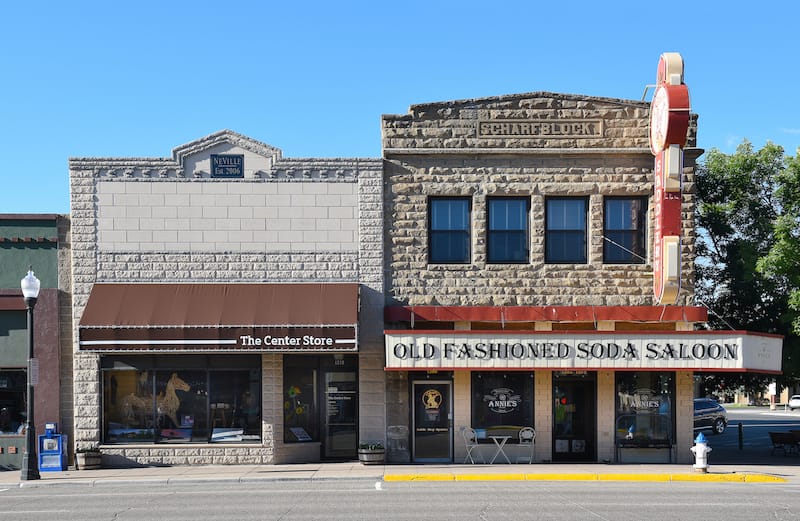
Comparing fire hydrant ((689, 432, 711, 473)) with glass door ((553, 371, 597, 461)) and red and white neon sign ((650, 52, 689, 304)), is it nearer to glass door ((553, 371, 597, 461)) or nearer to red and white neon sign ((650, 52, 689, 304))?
glass door ((553, 371, 597, 461))

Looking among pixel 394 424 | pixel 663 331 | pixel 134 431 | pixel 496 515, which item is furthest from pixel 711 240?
pixel 134 431

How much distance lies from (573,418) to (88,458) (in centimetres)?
1206

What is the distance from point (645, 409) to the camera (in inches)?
827

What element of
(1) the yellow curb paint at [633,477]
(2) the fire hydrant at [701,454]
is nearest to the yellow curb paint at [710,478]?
(1) the yellow curb paint at [633,477]

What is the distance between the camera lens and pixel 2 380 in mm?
21203

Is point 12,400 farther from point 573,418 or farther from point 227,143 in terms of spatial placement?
point 573,418

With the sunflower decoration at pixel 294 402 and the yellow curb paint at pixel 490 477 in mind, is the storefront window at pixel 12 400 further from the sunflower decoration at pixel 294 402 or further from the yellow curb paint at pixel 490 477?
the yellow curb paint at pixel 490 477

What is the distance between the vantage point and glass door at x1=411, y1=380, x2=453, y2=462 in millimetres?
21000

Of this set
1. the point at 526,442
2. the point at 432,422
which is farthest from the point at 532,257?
the point at 432,422

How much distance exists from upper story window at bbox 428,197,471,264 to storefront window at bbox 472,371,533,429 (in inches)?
121

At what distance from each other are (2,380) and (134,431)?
12.1 feet

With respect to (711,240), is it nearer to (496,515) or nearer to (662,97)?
(662,97)

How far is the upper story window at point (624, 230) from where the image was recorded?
69.4ft

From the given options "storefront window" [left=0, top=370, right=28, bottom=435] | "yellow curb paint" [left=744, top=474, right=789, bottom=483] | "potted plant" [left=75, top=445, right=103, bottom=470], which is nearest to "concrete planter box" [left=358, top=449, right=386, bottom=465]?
"potted plant" [left=75, top=445, right=103, bottom=470]
